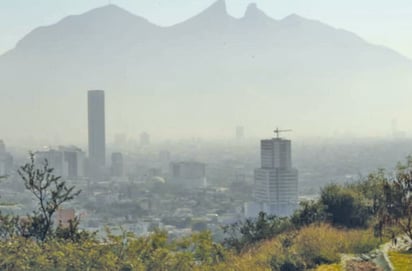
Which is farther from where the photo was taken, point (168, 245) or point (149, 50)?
point (149, 50)

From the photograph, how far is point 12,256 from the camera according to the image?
4.87 meters

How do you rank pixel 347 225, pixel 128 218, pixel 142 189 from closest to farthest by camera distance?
pixel 347 225 → pixel 128 218 → pixel 142 189

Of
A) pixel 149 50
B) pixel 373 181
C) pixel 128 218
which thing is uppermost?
pixel 149 50

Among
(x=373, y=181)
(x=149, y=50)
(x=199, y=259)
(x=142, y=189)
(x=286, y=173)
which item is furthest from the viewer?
(x=149, y=50)

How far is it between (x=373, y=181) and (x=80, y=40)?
17134cm

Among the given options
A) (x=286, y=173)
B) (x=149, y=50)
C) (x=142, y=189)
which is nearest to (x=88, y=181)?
(x=142, y=189)

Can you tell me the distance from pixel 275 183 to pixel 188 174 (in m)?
17.0

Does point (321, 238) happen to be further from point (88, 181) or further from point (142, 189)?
point (88, 181)

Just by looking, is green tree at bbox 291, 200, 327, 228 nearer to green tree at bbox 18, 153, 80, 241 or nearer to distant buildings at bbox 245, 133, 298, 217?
green tree at bbox 18, 153, 80, 241

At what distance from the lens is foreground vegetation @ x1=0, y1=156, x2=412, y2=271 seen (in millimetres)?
4875

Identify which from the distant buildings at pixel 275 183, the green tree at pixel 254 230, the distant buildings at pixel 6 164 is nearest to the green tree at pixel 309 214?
the green tree at pixel 254 230

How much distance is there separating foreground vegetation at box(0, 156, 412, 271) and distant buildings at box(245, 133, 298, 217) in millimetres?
25645

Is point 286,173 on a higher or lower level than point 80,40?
lower

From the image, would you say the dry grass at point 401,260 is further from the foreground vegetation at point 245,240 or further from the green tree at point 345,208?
the green tree at point 345,208
